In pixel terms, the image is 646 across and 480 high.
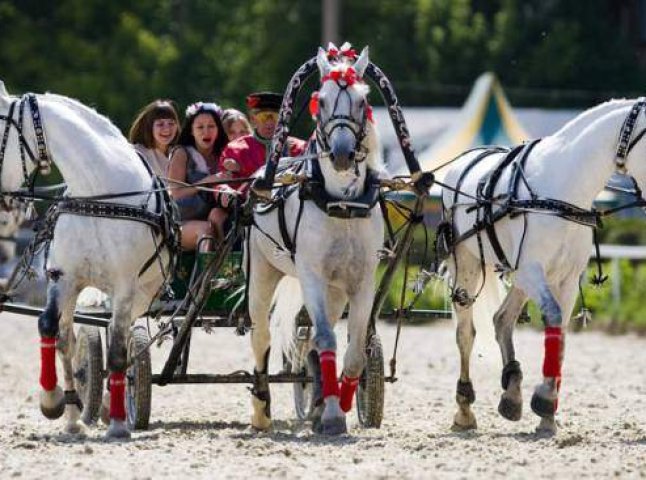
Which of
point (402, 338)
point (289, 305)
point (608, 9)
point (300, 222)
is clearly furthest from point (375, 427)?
point (608, 9)

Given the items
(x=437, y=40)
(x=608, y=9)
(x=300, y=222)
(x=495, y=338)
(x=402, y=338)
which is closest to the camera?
(x=300, y=222)

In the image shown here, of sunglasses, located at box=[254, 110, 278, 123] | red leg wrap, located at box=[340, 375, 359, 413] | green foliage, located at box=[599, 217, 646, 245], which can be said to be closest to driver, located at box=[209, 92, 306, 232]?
sunglasses, located at box=[254, 110, 278, 123]

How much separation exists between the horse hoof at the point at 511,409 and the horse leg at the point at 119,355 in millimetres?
2197

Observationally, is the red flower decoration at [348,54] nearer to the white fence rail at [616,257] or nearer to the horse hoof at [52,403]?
the horse hoof at [52,403]

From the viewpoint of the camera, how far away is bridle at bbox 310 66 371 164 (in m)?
9.49

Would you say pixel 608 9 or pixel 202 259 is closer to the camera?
pixel 202 259

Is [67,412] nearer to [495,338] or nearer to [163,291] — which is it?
[163,291]

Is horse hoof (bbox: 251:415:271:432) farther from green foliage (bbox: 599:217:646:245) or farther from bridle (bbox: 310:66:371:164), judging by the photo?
green foliage (bbox: 599:217:646:245)

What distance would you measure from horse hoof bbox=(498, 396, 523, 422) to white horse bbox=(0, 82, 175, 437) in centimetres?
221

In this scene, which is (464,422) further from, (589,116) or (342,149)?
(342,149)

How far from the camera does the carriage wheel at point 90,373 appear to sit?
10984mm

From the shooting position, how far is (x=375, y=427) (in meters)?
10.9

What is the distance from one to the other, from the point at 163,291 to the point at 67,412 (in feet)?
3.02

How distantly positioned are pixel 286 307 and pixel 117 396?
164cm
